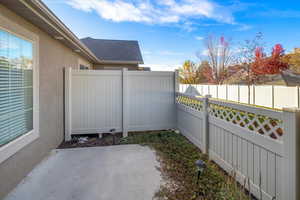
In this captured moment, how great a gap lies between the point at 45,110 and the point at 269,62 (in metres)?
17.5

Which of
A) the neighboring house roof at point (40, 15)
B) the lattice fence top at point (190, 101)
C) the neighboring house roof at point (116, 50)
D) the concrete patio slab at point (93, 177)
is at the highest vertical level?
the neighboring house roof at point (116, 50)

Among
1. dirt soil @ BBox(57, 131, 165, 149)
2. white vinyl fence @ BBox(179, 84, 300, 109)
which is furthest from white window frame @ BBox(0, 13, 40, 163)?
white vinyl fence @ BBox(179, 84, 300, 109)

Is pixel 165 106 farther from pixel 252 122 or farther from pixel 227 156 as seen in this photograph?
pixel 252 122

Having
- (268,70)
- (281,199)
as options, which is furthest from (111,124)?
(268,70)

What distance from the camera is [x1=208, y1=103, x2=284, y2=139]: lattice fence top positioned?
1989mm

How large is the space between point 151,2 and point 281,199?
25.2 feet

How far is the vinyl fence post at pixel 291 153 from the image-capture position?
1.65 m

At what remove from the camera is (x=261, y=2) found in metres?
8.52

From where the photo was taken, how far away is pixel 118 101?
5.05 m

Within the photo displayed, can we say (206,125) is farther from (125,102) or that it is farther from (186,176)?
(125,102)

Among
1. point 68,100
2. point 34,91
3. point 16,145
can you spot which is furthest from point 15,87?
point 68,100

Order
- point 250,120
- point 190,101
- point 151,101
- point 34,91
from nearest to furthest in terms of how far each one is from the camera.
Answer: point 250,120 < point 34,91 < point 190,101 < point 151,101

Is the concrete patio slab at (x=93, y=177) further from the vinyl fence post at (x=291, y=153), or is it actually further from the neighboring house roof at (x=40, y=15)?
the neighboring house roof at (x=40, y=15)

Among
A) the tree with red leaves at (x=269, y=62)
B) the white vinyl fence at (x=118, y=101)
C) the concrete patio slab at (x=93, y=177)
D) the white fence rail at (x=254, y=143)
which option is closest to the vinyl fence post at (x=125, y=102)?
the white vinyl fence at (x=118, y=101)
